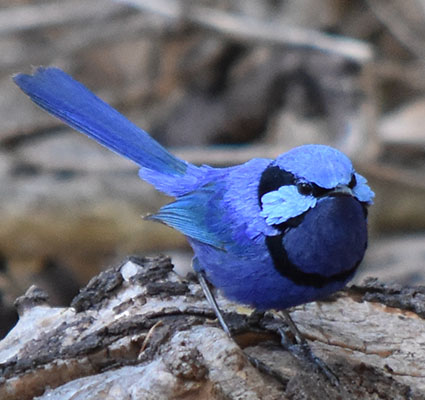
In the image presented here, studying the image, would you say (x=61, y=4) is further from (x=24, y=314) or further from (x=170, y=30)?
(x=24, y=314)

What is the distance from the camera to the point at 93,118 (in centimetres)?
349

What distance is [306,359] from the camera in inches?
113

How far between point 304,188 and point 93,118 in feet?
3.83

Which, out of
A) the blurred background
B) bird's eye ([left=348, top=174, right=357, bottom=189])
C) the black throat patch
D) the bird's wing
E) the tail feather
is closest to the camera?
bird's eye ([left=348, top=174, right=357, bottom=189])

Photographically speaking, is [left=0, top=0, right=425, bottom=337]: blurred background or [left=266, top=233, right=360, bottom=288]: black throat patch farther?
[left=0, top=0, right=425, bottom=337]: blurred background

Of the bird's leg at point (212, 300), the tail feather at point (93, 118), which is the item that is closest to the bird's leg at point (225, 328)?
the bird's leg at point (212, 300)

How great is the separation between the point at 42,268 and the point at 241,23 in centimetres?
257

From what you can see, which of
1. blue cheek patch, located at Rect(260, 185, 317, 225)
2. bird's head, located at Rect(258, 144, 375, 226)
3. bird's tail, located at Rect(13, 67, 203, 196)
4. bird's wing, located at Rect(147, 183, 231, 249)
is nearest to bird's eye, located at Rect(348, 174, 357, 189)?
bird's head, located at Rect(258, 144, 375, 226)

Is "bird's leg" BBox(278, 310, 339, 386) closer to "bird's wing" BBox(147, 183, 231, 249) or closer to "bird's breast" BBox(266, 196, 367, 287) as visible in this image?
"bird's breast" BBox(266, 196, 367, 287)

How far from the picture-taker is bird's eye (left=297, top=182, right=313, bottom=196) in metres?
2.71

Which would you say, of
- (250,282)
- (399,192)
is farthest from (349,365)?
(399,192)

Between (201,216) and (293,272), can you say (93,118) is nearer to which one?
(201,216)

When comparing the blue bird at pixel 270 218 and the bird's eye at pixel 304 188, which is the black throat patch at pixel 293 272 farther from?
the bird's eye at pixel 304 188

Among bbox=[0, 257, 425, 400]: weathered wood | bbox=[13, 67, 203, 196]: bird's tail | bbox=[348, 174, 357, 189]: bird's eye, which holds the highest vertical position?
bbox=[13, 67, 203, 196]: bird's tail
